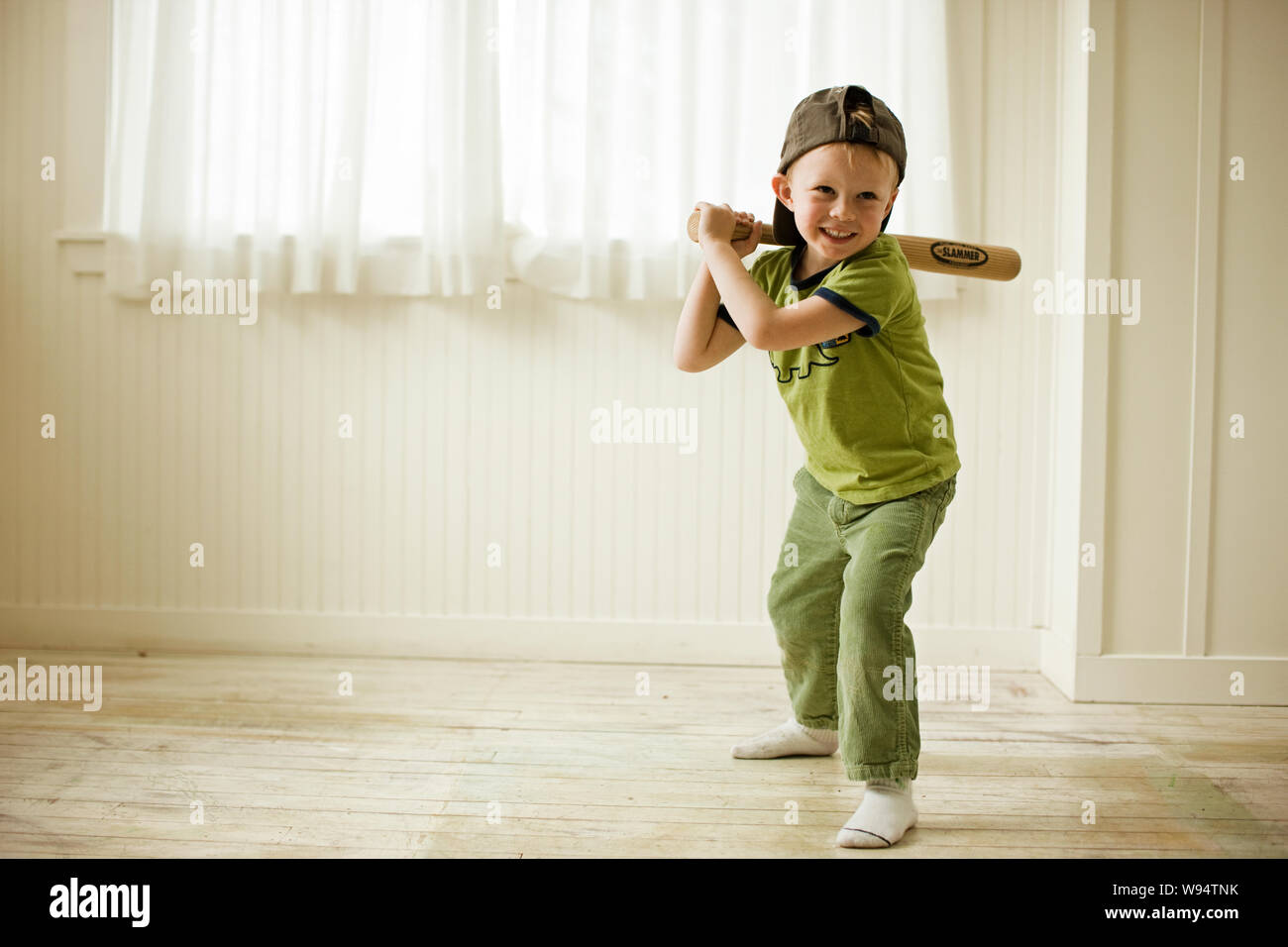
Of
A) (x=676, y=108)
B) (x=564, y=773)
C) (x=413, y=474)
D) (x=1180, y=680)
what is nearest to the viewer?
(x=564, y=773)

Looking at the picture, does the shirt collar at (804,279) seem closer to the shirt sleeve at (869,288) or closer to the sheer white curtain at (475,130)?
the shirt sleeve at (869,288)

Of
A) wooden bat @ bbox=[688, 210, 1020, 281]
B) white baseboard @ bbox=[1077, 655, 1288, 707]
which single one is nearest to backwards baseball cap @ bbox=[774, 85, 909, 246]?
wooden bat @ bbox=[688, 210, 1020, 281]

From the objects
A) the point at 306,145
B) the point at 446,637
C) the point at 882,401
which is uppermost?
the point at 306,145

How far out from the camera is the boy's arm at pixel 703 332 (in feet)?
4.68

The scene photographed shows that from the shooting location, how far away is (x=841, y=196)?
4.29 ft

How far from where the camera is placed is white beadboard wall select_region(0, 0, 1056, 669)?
87.2 inches

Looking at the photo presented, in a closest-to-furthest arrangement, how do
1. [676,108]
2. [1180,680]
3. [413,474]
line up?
[1180,680] < [676,108] < [413,474]

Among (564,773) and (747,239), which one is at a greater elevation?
(747,239)

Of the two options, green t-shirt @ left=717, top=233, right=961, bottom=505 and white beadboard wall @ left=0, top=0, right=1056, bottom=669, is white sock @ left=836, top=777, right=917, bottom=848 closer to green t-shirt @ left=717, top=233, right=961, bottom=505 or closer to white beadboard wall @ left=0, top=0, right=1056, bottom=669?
green t-shirt @ left=717, top=233, right=961, bottom=505

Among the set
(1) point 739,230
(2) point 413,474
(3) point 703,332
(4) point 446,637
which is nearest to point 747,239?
(1) point 739,230

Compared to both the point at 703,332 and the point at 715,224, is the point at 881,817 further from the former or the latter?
the point at 715,224

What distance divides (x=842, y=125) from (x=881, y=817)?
35.7 inches

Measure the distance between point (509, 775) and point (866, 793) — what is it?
1.80 feet

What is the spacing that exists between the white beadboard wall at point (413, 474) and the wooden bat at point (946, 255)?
0.67 metres
